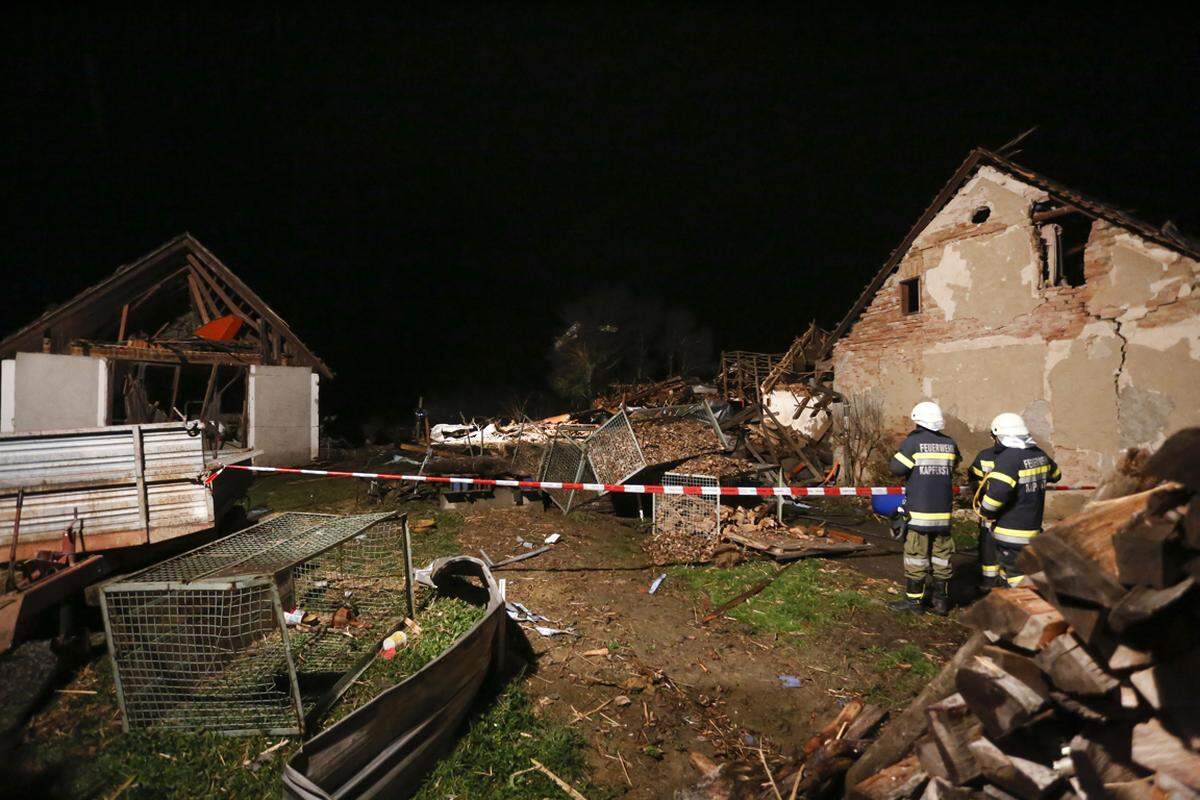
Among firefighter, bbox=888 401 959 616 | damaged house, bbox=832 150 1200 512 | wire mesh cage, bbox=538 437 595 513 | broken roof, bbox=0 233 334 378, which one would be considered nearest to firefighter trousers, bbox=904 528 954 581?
firefighter, bbox=888 401 959 616

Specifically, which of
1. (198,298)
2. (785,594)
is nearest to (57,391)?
(198,298)

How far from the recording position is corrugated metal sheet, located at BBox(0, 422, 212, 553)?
4730 millimetres

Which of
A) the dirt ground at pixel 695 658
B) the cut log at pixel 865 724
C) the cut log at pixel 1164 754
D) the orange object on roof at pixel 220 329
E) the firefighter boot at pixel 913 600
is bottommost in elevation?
the dirt ground at pixel 695 658

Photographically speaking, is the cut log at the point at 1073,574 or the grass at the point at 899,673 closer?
the cut log at the point at 1073,574

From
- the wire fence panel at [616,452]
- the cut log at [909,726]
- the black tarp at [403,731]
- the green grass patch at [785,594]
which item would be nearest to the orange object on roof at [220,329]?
the wire fence panel at [616,452]

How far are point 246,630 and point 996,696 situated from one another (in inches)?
227

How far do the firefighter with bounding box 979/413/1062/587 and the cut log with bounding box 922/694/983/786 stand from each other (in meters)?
3.61

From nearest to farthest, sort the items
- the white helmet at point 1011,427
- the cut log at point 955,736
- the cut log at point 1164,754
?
the cut log at point 1164,754 → the cut log at point 955,736 → the white helmet at point 1011,427

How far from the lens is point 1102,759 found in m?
1.84

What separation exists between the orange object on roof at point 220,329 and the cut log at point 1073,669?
18937mm

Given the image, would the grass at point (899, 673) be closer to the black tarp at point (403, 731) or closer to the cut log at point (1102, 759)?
the cut log at point (1102, 759)

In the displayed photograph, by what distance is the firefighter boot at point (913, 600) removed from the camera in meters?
5.55

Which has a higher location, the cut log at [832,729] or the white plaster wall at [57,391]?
the white plaster wall at [57,391]

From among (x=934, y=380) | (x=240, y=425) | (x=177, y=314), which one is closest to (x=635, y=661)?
(x=934, y=380)
